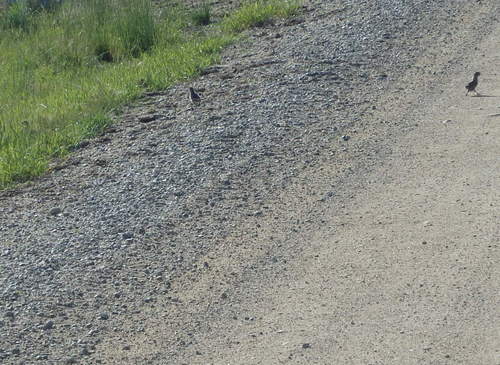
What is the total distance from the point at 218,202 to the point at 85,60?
6529mm

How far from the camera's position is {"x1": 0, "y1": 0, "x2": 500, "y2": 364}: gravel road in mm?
5230

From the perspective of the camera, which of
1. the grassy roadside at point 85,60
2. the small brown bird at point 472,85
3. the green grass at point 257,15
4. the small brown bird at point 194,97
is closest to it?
the small brown bird at point 472,85

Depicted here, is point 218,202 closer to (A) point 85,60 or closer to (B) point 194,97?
(B) point 194,97

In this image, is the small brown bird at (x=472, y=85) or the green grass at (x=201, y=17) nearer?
the small brown bird at (x=472, y=85)

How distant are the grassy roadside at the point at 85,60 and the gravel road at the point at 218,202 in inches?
13.5

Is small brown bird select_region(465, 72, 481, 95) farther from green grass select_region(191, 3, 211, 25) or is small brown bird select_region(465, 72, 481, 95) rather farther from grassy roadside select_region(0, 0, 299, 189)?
green grass select_region(191, 3, 211, 25)

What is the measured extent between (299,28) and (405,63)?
103 inches

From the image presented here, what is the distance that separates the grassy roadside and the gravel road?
34 cm

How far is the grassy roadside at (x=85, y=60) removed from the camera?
937 centimetres

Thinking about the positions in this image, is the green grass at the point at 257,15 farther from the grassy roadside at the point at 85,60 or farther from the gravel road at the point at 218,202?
the gravel road at the point at 218,202

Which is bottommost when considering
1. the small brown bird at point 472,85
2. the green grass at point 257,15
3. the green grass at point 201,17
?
the green grass at point 201,17

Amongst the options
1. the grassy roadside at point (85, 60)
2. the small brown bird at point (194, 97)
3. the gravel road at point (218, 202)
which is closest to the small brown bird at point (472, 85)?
the gravel road at point (218, 202)

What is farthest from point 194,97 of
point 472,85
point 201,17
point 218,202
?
point 201,17

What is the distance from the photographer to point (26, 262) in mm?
6172
